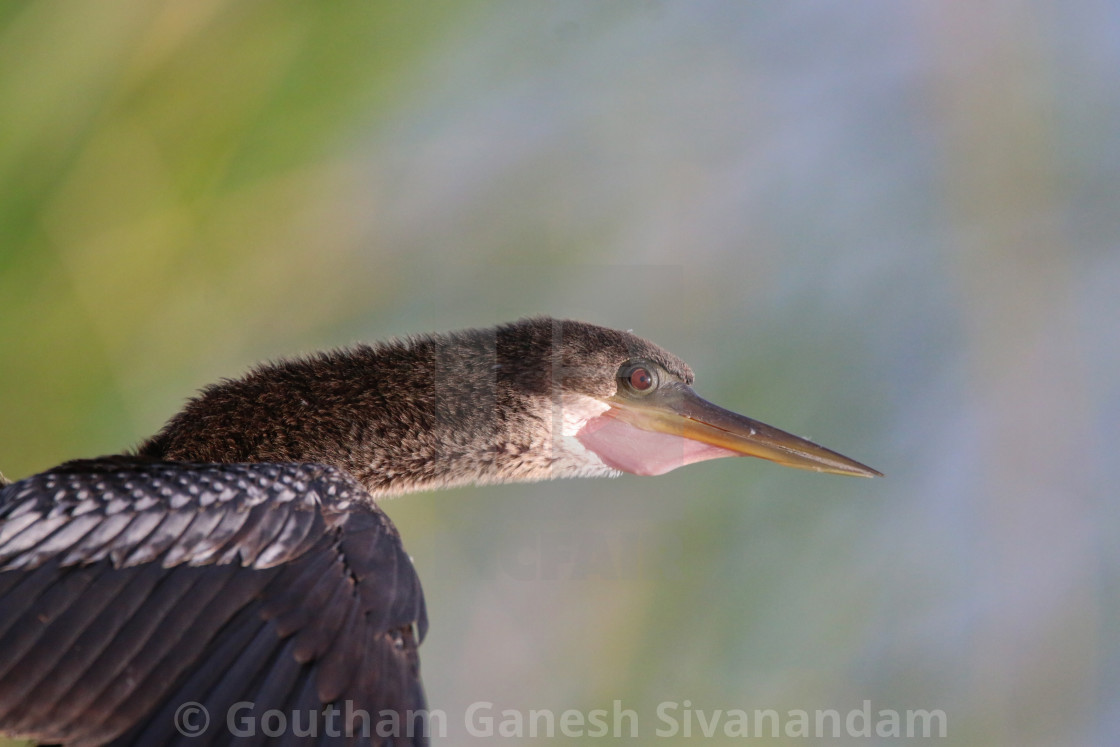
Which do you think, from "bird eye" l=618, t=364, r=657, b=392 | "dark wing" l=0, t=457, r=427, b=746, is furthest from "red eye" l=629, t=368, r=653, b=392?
"dark wing" l=0, t=457, r=427, b=746

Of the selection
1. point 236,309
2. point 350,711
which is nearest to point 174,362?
point 236,309

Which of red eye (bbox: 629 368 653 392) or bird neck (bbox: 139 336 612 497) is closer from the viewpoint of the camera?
bird neck (bbox: 139 336 612 497)

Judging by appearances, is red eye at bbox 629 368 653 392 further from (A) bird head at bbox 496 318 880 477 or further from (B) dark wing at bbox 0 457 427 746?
(B) dark wing at bbox 0 457 427 746

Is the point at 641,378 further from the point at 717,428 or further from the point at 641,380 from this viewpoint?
the point at 717,428

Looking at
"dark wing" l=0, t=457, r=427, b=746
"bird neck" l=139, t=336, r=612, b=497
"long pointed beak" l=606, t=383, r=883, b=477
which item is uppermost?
"long pointed beak" l=606, t=383, r=883, b=477

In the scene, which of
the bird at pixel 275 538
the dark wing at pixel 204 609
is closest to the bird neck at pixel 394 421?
the bird at pixel 275 538

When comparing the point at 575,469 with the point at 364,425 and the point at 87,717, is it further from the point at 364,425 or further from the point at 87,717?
the point at 87,717

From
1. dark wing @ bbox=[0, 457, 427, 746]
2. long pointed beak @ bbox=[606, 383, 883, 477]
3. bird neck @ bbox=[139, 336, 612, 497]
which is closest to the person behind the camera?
dark wing @ bbox=[0, 457, 427, 746]

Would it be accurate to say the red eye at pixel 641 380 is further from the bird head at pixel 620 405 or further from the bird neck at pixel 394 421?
the bird neck at pixel 394 421
